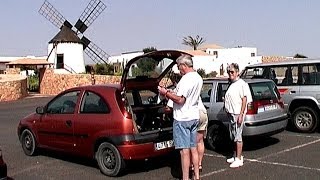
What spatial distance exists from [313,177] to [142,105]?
3091 millimetres

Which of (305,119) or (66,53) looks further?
(66,53)

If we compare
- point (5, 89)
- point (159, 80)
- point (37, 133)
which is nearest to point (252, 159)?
point (159, 80)

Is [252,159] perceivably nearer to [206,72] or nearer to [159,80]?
[159,80]

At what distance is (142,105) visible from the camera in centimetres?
823

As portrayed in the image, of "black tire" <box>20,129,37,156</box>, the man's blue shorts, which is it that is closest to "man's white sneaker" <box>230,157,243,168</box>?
the man's blue shorts

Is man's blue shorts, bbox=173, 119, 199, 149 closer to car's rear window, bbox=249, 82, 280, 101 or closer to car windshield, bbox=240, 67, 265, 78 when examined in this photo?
car's rear window, bbox=249, 82, 280, 101

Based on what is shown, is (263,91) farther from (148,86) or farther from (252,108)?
(148,86)

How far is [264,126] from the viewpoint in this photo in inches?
364

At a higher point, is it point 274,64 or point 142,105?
point 274,64

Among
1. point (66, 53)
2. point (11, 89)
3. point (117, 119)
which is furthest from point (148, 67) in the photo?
point (66, 53)

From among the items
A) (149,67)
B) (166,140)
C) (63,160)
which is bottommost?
(63,160)

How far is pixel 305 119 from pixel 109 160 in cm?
618

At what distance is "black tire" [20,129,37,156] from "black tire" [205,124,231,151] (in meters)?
3.62

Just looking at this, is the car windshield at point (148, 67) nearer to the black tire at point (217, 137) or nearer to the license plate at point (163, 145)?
the license plate at point (163, 145)
